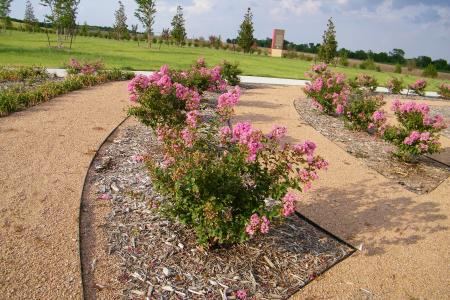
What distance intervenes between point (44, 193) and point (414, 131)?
617 cm

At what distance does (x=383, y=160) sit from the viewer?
7457 mm

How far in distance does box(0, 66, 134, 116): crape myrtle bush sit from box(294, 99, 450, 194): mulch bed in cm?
681

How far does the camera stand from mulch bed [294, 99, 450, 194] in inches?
258

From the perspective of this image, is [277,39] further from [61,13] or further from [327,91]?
[327,91]

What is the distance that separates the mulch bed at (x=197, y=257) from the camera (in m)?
3.44

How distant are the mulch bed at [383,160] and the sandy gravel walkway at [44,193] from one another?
5026mm

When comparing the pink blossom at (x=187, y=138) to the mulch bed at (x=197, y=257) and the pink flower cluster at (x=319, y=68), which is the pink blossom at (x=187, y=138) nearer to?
the mulch bed at (x=197, y=257)

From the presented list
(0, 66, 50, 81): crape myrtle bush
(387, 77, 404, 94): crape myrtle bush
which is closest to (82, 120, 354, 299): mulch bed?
(0, 66, 50, 81): crape myrtle bush

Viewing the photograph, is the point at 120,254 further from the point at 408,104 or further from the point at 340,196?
the point at 408,104

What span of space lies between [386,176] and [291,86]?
34.1 feet

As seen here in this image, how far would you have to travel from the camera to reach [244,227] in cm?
351

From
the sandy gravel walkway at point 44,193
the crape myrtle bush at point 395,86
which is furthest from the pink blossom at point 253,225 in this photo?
the crape myrtle bush at point 395,86

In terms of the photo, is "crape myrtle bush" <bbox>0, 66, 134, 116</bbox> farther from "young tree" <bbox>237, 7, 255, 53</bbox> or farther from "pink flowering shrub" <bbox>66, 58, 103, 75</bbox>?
"young tree" <bbox>237, 7, 255, 53</bbox>

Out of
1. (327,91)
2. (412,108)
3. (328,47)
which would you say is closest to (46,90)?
(327,91)
